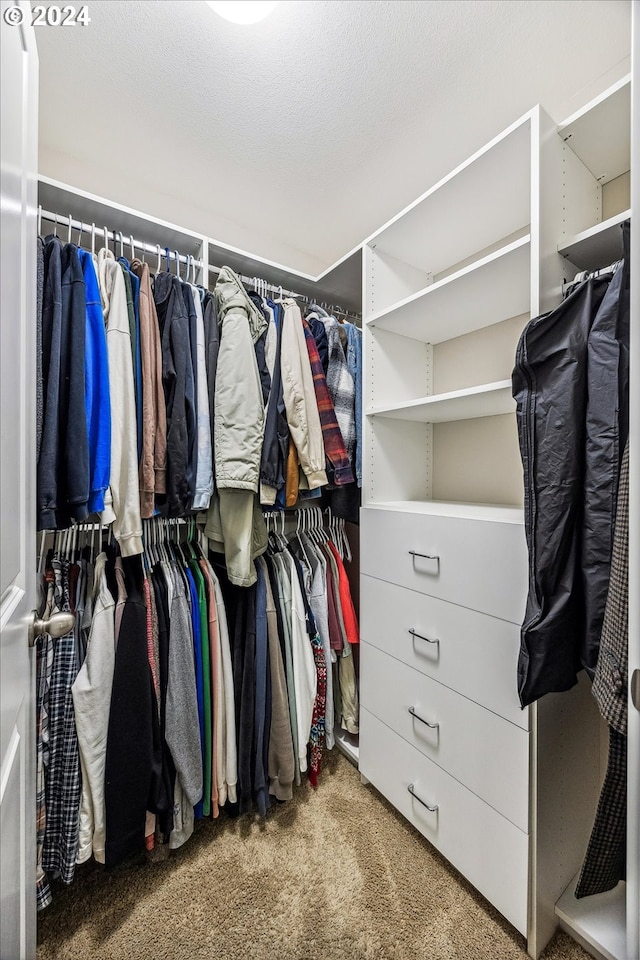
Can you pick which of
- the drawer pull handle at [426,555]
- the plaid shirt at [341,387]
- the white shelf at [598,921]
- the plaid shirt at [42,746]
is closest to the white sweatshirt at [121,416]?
the plaid shirt at [42,746]

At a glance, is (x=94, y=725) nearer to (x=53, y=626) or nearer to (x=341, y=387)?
(x=53, y=626)

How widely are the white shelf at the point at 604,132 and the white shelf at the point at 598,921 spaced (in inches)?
80.4

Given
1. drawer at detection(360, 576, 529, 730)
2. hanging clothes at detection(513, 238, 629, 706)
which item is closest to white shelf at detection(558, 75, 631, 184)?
hanging clothes at detection(513, 238, 629, 706)

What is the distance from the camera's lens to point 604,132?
3.47ft

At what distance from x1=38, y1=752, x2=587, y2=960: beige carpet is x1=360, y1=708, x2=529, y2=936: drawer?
70 mm

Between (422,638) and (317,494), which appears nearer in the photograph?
(422,638)

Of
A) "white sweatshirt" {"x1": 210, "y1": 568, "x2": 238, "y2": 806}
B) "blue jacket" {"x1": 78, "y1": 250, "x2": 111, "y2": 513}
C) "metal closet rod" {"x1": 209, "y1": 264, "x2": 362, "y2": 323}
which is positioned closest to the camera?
"blue jacket" {"x1": 78, "y1": 250, "x2": 111, "y2": 513}

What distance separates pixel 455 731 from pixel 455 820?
26cm

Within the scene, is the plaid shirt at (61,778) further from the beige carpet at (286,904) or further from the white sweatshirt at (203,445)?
the white sweatshirt at (203,445)

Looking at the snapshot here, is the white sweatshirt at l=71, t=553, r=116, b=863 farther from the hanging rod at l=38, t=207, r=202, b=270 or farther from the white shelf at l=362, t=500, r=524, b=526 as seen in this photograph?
the hanging rod at l=38, t=207, r=202, b=270

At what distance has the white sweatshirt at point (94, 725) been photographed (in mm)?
1126

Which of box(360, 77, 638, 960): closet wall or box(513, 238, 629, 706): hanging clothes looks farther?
box(360, 77, 638, 960): closet wall

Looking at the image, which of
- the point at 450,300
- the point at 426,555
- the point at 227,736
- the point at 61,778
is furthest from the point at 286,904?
the point at 450,300

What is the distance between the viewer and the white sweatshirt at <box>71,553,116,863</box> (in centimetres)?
113
